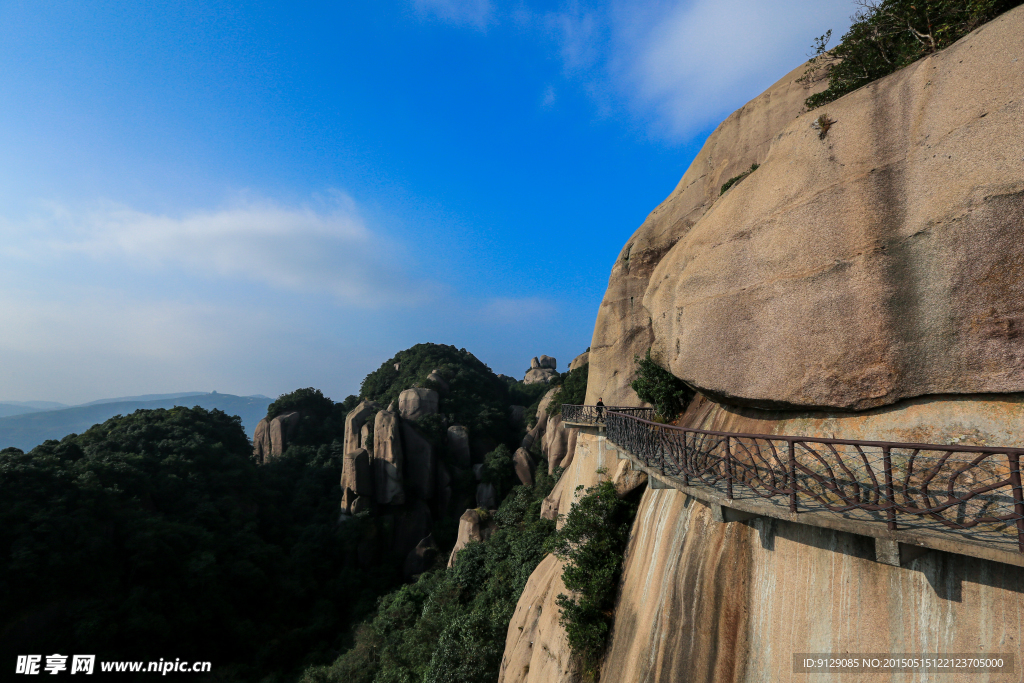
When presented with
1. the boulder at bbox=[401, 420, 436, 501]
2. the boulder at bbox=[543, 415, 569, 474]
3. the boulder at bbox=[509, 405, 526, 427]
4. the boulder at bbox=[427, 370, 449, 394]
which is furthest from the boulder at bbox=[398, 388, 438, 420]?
the boulder at bbox=[543, 415, 569, 474]

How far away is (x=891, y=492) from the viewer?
477 cm

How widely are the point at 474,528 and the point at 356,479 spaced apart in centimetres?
1361

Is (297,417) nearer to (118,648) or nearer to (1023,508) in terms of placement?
(118,648)

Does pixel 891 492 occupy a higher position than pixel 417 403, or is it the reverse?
pixel 891 492

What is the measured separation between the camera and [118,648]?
2291 centimetres

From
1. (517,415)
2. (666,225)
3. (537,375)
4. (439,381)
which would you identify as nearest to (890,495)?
(666,225)

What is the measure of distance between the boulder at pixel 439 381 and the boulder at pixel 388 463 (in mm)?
10271

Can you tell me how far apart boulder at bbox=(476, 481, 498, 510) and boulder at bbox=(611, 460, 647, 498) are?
93.0ft

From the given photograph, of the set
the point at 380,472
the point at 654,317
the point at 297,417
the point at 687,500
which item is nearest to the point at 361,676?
the point at 380,472

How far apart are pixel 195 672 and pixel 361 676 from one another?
10824mm

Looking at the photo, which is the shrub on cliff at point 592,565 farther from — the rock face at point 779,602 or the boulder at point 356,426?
the boulder at point 356,426

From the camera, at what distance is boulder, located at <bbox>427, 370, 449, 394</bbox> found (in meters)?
49.9

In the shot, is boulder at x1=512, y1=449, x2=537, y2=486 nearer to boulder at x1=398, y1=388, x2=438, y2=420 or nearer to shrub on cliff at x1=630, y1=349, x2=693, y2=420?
boulder at x1=398, y1=388, x2=438, y2=420

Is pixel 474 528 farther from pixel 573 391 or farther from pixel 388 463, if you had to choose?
pixel 573 391
